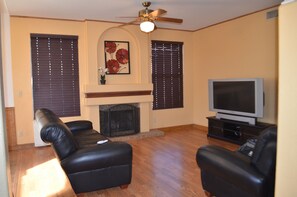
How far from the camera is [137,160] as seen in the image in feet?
13.5

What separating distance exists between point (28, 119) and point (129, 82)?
232 centimetres

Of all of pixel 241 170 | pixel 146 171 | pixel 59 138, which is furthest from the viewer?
pixel 146 171

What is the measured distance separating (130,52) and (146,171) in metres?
3.15

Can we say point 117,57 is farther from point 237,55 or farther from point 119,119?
point 237,55

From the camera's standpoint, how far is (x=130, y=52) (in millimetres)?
5867

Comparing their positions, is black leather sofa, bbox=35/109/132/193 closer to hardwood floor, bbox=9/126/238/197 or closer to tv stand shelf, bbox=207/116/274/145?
hardwood floor, bbox=9/126/238/197

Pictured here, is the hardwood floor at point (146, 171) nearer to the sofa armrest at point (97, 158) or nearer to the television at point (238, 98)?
the sofa armrest at point (97, 158)

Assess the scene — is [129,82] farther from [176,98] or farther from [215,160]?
[215,160]

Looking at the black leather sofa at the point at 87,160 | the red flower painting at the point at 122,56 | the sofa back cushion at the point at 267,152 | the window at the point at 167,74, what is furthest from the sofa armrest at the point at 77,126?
the sofa back cushion at the point at 267,152

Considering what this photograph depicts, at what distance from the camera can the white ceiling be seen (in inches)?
163

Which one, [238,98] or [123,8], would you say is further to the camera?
[238,98]

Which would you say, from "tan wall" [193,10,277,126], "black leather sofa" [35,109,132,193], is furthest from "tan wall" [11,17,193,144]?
"black leather sofa" [35,109,132,193]

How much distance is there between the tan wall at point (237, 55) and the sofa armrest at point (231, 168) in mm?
2730

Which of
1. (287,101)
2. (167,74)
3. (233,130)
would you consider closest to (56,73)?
(167,74)
